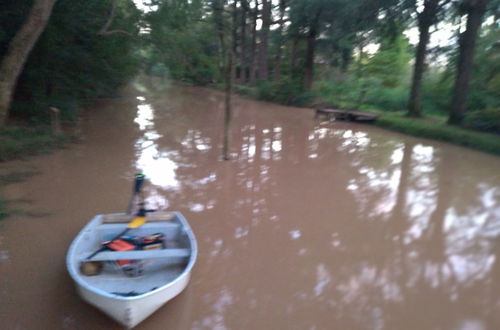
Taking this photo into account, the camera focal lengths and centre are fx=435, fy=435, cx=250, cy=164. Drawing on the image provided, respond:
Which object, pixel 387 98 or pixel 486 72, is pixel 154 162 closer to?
pixel 486 72

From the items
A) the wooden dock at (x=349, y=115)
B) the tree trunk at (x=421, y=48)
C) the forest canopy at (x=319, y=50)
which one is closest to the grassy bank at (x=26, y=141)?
the forest canopy at (x=319, y=50)

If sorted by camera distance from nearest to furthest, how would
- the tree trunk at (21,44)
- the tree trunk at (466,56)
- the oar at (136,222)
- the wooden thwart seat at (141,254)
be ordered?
the wooden thwart seat at (141,254)
the oar at (136,222)
the tree trunk at (21,44)
the tree trunk at (466,56)

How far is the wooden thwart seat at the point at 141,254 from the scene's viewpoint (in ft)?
17.2

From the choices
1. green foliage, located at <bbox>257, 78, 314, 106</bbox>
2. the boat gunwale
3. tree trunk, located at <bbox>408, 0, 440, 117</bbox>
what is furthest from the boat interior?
green foliage, located at <bbox>257, 78, 314, 106</bbox>

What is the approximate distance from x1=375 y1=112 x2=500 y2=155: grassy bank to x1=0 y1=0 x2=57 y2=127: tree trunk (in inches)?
535

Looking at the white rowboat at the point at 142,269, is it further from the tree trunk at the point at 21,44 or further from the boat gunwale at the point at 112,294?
the tree trunk at the point at 21,44

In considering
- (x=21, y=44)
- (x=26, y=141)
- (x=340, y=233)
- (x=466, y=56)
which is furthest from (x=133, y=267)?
(x=466, y=56)

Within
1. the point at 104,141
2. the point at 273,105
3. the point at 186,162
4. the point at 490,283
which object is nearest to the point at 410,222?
the point at 490,283

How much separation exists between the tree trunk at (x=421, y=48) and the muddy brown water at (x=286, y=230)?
495 cm

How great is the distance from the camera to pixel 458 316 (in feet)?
16.8

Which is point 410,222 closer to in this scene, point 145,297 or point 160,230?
point 160,230

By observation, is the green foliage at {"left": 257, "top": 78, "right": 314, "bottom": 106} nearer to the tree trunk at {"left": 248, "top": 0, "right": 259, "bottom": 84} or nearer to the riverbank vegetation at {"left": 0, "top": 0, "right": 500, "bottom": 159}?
the riverbank vegetation at {"left": 0, "top": 0, "right": 500, "bottom": 159}

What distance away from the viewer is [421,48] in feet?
63.3

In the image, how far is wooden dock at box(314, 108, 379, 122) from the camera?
21109 millimetres
